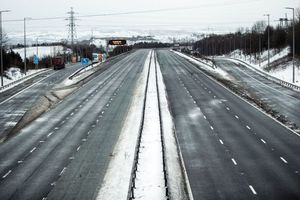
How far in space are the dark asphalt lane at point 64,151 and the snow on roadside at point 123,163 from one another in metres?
0.48

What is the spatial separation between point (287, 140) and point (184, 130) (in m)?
8.17

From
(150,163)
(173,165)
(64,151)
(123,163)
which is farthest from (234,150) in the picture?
(64,151)

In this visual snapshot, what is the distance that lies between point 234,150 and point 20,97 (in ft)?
126

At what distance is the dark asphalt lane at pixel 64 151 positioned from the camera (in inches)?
957

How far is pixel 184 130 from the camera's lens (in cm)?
3862

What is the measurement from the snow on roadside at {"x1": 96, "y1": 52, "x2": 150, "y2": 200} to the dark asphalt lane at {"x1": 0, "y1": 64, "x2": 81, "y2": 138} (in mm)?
10592

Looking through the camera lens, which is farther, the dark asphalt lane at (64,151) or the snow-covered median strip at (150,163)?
the dark asphalt lane at (64,151)

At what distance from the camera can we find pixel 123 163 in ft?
95.0

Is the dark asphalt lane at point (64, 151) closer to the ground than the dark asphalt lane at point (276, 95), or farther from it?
closer to the ground

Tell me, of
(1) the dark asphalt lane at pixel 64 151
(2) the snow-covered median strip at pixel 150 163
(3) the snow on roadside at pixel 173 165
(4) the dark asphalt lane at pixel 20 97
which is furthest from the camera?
(4) the dark asphalt lane at pixel 20 97

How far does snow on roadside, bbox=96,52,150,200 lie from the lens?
2348 centimetres

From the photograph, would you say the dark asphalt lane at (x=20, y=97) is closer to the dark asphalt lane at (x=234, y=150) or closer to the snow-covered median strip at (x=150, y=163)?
the snow-covered median strip at (x=150, y=163)

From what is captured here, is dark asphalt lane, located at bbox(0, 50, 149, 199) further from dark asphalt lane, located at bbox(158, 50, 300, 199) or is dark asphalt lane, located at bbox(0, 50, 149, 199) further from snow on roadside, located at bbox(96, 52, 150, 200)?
dark asphalt lane, located at bbox(158, 50, 300, 199)

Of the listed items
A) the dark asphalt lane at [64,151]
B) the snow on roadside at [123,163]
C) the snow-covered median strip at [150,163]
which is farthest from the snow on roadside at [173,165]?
the dark asphalt lane at [64,151]
